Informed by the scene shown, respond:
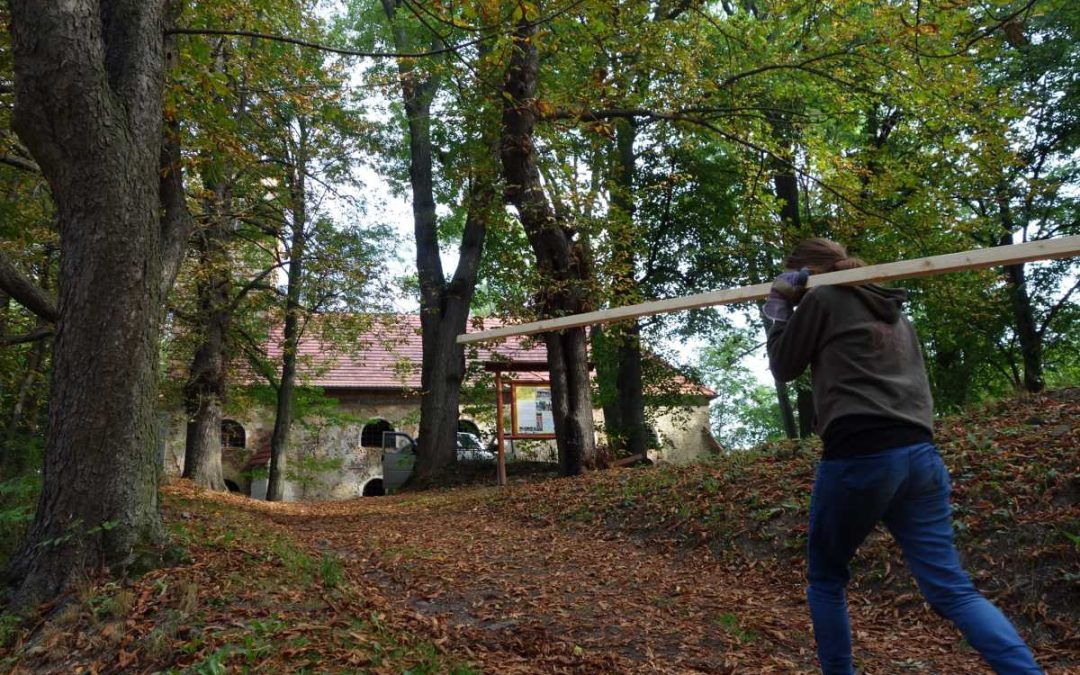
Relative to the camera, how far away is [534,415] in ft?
44.7

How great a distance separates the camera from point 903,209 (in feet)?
46.8

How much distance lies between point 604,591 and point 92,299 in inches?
145

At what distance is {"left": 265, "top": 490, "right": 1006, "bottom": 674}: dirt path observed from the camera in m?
3.97

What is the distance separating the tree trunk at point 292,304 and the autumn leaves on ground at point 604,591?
8.39 meters

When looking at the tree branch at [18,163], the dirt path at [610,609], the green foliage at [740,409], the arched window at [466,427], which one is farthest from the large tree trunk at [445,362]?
the green foliage at [740,409]

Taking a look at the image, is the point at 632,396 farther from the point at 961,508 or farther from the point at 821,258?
the point at 821,258

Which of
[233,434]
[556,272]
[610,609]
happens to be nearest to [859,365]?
[610,609]

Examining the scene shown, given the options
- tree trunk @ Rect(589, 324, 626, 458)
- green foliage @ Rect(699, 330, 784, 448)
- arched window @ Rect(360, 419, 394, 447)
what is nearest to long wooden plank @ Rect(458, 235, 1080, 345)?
tree trunk @ Rect(589, 324, 626, 458)

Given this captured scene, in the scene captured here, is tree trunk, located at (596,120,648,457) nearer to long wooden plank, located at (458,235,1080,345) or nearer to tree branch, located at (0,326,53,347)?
tree branch, located at (0,326,53,347)

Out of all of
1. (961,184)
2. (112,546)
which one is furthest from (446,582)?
(961,184)

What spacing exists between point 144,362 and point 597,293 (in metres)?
7.82

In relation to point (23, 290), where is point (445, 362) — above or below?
above

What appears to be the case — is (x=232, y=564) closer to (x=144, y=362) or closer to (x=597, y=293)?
(x=144, y=362)

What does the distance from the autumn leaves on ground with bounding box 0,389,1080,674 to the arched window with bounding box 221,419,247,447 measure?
22.8 meters
